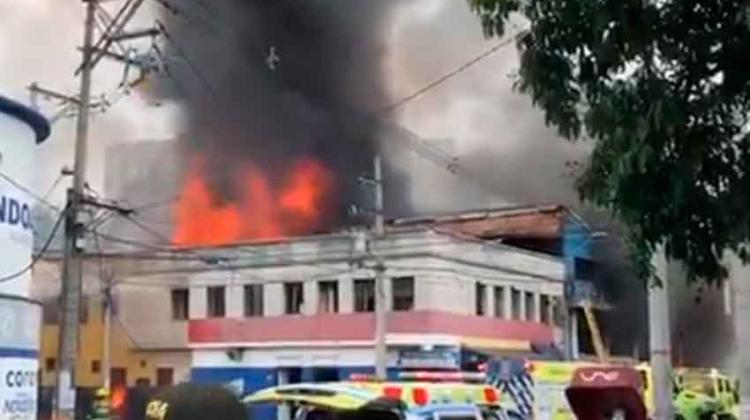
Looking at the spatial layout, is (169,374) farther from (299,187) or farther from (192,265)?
(299,187)

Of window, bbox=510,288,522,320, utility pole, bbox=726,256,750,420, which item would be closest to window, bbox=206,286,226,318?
window, bbox=510,288,522,320

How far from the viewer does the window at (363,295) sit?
115 feet

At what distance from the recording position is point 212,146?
1508 inches

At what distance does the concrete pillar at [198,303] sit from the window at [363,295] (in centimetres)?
519

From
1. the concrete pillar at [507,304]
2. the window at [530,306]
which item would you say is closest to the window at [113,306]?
the concrete pillar at [507,304]

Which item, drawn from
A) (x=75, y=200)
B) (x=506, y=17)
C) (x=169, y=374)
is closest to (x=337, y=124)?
(x=169, y=374)

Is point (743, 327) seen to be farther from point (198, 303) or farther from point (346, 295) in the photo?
point (198, 303)

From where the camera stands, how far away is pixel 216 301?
123 ft

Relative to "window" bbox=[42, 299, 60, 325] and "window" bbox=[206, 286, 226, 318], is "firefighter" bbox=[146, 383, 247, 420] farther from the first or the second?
"window" bbox=[42, 299, 60, 325]

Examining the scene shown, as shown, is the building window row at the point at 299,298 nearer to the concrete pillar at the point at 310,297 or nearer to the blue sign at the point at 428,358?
the concrete pillar at the point at 310,297

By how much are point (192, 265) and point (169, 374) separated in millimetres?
3648

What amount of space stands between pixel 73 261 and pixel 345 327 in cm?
1649

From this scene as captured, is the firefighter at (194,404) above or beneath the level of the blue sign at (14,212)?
beneath

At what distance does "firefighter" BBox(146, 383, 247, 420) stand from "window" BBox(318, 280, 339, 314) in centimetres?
3261
